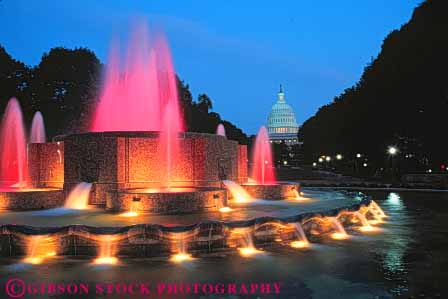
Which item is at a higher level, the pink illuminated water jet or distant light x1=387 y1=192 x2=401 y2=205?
the pink illuminated water jet

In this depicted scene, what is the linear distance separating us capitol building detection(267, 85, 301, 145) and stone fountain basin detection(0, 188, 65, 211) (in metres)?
158

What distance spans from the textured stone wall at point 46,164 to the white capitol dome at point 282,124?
15569cm

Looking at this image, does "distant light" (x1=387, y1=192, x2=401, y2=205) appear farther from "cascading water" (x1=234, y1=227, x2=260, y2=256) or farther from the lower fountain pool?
"cascading water" (x1=234, y1=227, x2=260, y2=256)

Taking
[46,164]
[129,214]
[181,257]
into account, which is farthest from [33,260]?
[46,164]

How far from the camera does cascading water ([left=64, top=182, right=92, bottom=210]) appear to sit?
1459 centimetres

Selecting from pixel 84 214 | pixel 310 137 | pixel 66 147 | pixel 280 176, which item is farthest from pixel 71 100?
pixel 310 137

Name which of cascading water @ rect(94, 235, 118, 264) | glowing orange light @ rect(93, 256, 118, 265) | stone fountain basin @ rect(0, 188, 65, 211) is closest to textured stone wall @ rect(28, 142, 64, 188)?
stone fountain basin @ rect(0, 188, 65, 211)

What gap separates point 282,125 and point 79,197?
6429 inches

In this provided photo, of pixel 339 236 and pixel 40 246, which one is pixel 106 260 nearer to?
pixel 40 246

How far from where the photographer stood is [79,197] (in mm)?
14773

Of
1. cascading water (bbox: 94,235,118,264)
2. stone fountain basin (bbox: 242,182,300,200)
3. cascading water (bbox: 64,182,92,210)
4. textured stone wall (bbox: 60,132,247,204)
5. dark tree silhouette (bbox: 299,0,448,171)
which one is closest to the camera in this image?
cascading water (bbox: 94,235,118,264)

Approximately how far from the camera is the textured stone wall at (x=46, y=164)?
16375 millimetres

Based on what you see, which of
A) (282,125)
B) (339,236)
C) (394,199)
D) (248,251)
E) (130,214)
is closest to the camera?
(248,251)

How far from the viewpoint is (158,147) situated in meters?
15.6
